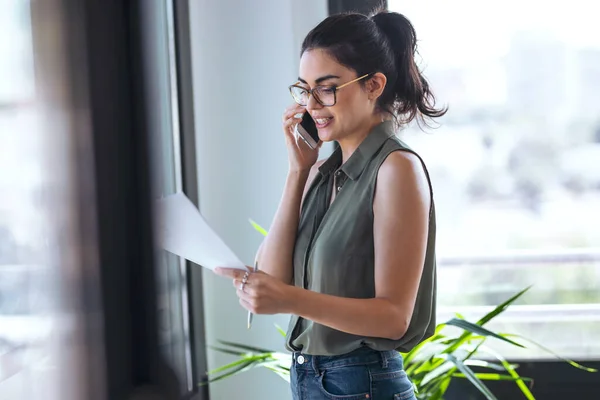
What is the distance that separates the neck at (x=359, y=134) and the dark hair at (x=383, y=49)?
0.03 meters

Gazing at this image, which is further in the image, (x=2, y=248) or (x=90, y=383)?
(x=90, y=383)

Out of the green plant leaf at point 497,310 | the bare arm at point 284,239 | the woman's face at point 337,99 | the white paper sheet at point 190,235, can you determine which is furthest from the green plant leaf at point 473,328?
the white paper sheet at point 190,235

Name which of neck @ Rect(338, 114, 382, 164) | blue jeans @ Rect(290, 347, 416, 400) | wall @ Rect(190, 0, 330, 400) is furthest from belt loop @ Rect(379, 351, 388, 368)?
wall @ Rect(190, 0, 330, 400)

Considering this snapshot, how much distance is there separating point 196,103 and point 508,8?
0.98 metres

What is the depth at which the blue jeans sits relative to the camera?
1.21 meters

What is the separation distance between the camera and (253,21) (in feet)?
7.16

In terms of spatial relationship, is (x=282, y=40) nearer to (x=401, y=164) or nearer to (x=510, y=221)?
(x=510, y=221)

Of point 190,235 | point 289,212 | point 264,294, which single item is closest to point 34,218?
point 190,235

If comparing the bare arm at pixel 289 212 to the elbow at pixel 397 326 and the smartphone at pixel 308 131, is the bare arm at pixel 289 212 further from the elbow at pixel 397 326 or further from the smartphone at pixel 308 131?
the elbow at pixel 397 326

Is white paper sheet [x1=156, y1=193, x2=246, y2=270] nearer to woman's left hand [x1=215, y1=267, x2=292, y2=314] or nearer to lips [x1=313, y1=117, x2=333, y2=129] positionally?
woman's left hand [x1=215, y1=267, x2=292, y2=314]

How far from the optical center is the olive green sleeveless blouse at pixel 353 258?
1224 millimetres

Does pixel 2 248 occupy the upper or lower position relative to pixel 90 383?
upper

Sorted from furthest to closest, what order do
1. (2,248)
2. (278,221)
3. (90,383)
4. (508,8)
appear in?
(508,8) < (278,221) < (90,383) < (2,248)

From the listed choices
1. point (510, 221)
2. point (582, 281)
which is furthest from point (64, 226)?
point (582, 281)
